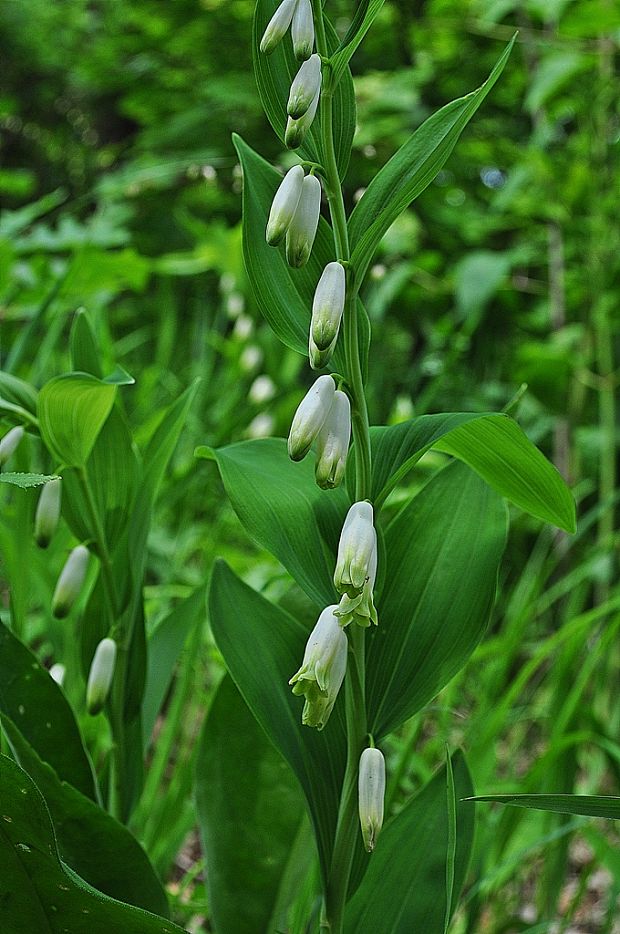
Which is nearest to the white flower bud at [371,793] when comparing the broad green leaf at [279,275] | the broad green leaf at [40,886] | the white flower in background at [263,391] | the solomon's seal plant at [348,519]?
the solomon's seal plant at [348,519]

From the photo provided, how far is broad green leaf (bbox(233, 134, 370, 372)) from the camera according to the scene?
1.59 feet

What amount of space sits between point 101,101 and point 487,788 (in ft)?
11.7

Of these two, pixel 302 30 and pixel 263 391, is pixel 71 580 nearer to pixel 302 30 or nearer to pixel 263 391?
pixel 302 30

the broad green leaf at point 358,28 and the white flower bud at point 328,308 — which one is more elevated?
the broad green leaf at point 358,28

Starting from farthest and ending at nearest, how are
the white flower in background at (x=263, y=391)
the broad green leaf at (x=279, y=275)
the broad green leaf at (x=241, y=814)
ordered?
the white flower in background at (x=263, y=391), the broad green leaf at (x=241, y=814), the broad green leaf at (x=279, y=275)

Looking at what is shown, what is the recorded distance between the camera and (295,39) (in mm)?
417

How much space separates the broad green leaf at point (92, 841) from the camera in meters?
0.47

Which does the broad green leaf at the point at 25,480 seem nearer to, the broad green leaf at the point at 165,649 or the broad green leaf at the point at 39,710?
the broad green leaf at the point at 39,710

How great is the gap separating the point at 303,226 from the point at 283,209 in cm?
1

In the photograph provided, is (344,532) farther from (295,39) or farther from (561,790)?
(561,790)

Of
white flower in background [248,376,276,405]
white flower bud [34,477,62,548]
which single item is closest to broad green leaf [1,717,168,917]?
white flower bud [34,477,62,548]

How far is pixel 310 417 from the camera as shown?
417 millimetres

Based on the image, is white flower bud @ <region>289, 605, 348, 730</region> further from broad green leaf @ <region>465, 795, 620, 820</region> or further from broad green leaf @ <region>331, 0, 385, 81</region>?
broad green leaf @ <region>331, 0, 385, 81</region>

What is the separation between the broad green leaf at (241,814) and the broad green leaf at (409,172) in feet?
1.05
